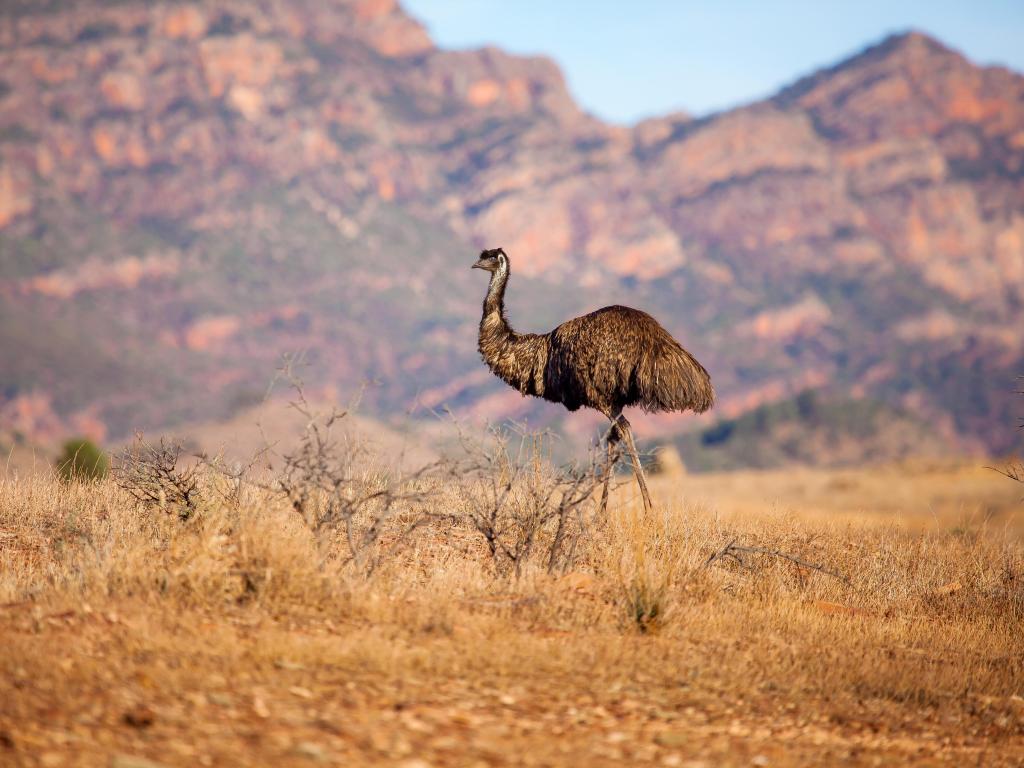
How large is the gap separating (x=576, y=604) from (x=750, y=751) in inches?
103

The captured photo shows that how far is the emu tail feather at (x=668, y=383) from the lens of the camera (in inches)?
488

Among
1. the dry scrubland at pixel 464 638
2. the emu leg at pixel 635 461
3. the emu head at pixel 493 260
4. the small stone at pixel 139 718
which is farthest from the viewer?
the emu head at pixel 493 260

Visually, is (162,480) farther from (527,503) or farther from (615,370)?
(615,370)

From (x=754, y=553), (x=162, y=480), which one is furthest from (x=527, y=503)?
(x=162, y=480)

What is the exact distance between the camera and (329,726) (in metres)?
6.35

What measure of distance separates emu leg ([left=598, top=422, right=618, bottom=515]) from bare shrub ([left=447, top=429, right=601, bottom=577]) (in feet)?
0.49

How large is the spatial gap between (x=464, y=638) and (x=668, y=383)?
4.99m

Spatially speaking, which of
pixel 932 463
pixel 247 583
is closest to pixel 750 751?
pixel 247 583

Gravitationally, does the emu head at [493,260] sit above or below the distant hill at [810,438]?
below

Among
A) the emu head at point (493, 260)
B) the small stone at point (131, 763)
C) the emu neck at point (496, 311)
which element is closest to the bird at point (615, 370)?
the emu neck at point (496, 311)

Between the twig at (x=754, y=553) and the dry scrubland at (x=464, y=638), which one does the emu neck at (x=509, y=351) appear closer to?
the dry scrubland at (x=464, y=638)

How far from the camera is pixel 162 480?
10945 millimetres

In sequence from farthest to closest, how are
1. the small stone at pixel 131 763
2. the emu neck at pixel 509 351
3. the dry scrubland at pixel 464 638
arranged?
the emu neck at pixel 509 351 → the dry scrubland at pixel 464 638 → the small stone at pixel 131 763

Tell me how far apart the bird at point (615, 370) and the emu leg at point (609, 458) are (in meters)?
0.02
